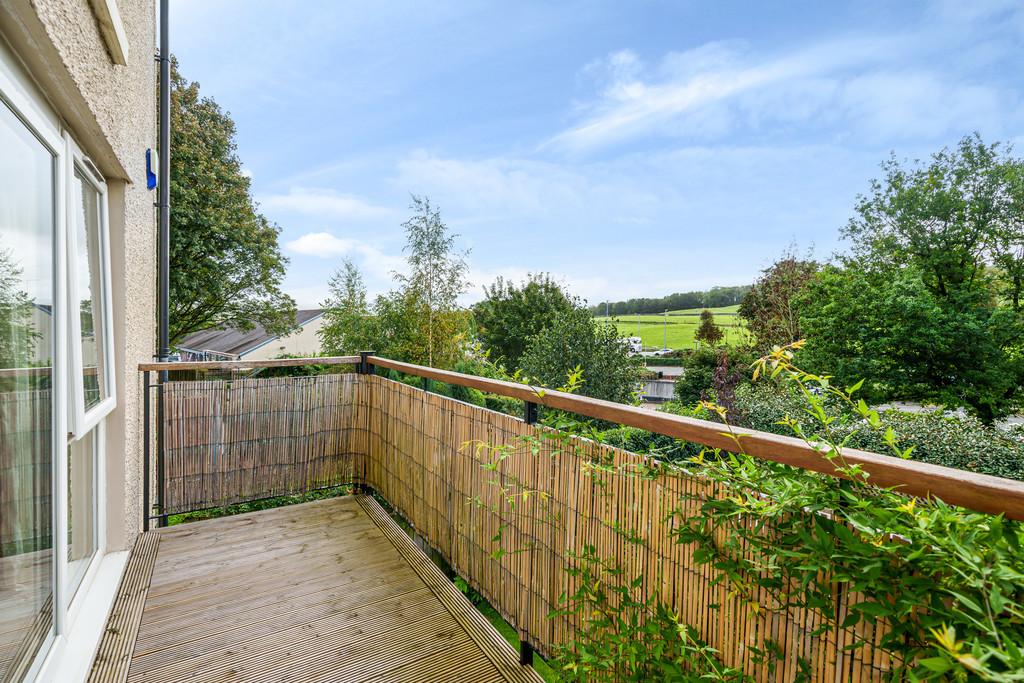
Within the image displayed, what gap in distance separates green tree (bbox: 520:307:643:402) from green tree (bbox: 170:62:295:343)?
823 cm

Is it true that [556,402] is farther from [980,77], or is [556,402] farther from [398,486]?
[980,77]

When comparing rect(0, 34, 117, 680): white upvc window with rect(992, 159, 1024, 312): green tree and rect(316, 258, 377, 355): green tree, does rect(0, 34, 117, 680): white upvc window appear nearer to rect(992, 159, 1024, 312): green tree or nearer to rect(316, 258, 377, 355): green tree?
rect(316, 258, 377, 355): green tree

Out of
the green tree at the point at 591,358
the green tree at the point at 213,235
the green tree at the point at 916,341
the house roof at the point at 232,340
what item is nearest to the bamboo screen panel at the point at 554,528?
the green tree at the point at 591,358

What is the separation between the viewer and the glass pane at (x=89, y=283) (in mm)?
1999

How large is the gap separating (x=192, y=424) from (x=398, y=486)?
126 centimetres

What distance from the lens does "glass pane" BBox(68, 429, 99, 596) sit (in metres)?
1.91

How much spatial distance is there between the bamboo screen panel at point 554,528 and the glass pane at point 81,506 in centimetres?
136

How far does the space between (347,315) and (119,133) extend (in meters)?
10.5

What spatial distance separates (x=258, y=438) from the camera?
3.28 m

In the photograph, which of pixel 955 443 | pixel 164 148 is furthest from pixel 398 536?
pixel 955 443

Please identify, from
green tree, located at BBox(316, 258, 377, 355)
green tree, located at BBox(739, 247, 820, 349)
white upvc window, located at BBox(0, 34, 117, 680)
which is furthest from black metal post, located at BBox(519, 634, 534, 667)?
green tree, located at BBox(739, 247, 820, 349)

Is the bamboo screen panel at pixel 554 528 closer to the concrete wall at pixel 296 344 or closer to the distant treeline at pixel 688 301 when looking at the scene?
the concrete wall at pixel 296 344

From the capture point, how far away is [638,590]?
1373mm

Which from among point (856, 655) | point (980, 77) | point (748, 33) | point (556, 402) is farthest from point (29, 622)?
point (980, 77)
